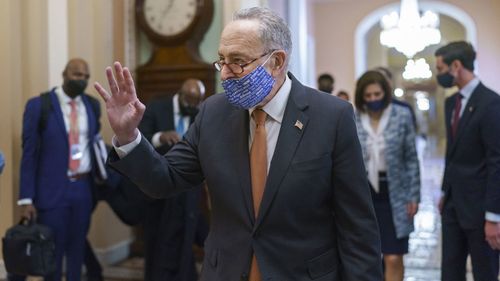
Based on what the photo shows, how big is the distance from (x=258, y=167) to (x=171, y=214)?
2310 mm

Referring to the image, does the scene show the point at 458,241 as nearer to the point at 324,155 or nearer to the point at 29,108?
the point at 324,155

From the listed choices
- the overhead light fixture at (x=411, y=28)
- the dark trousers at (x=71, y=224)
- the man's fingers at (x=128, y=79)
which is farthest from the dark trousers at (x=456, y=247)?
the overhead light fixture at (x=411, y=28)

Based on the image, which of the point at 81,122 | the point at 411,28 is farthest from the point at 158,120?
A: the point at 411,28

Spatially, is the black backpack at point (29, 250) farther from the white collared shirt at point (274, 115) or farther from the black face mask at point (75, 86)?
the white collared shirt at point (274, 115)

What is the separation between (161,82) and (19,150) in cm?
135

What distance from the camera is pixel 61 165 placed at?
11.3 feet

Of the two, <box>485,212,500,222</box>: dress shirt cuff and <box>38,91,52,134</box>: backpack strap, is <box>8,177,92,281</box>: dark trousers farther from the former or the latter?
<box>485,212,500,222</box>: dress shirt cuff

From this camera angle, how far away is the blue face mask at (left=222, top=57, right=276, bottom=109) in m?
1.47

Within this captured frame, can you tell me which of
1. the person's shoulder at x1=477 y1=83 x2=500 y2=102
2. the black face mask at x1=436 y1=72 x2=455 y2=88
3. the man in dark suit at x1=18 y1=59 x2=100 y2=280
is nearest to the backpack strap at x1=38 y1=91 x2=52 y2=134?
the man in dark suit at x1=18 y1=59 x2=100 y2=280

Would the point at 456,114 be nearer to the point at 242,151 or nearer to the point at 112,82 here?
the point at 242,151

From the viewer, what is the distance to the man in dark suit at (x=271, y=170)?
1437 millimetres

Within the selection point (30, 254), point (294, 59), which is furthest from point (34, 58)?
point (294, 59)

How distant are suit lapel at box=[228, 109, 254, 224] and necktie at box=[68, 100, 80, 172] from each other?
220 centimetres

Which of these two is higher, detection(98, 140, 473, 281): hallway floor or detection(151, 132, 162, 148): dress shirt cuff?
detection(151, 132, 162, 148): dress shirt cuff
